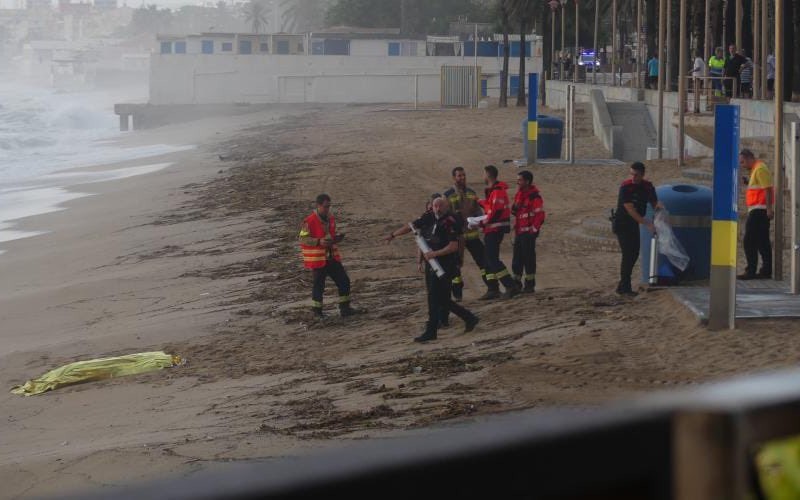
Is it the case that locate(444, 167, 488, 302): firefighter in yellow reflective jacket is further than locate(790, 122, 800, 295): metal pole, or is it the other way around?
locate(444, 167, 488, 302): firefighter in yellow reflective jacket

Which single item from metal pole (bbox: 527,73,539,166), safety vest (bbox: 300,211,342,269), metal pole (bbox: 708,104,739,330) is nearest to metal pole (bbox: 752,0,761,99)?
metal pole (bbox: 527,73,539,166)

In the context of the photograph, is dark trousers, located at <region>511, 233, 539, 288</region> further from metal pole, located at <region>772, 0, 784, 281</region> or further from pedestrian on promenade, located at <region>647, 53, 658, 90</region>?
pedestrian on promenade, located at <region>647, 53, 658, 90</region>

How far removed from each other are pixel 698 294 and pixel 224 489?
1208 cm

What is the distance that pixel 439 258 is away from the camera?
1322 cm

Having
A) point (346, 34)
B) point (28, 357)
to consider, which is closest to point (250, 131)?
point (346, 34)

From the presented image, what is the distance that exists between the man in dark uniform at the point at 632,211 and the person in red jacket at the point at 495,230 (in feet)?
5.36

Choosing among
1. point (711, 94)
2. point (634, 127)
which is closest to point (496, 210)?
point (711, 94)

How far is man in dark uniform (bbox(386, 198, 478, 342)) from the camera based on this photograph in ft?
43.2

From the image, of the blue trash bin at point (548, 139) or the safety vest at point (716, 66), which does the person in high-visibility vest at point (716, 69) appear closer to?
the safety vest at point (716, 66)

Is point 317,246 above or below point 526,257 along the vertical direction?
above

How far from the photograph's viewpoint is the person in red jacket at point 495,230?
14.7 meters

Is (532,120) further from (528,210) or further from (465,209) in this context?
(528,210)

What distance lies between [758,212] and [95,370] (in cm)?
758

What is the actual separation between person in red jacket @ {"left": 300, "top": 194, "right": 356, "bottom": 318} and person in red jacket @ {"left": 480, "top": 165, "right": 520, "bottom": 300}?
1.76 m
